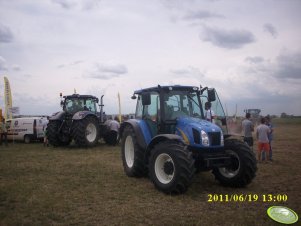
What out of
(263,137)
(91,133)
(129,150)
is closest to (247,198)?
(129,150)

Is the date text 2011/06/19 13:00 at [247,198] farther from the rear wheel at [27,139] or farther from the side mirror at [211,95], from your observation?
the rear wheel at [27,139]

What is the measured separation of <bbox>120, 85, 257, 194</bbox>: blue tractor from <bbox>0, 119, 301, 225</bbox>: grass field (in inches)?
13.9

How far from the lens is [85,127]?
1484 centimetres

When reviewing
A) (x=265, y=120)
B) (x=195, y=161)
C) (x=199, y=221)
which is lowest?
(x=199, y=221)

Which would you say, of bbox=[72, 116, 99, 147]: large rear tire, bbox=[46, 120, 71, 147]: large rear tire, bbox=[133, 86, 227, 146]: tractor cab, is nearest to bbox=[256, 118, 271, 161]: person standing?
bbox=[133, 86, 227, 146]: tractor cab

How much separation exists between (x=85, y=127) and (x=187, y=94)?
25.9 ft

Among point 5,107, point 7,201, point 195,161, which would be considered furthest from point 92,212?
point 5,107

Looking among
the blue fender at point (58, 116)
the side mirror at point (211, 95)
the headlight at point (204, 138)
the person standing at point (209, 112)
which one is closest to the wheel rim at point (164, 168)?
the headlight at point (204, 138)

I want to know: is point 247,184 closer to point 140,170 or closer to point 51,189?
point 140,170

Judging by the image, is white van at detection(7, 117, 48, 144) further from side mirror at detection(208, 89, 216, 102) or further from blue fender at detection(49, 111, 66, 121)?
side mirror at detection(208, 89, 216, 102)

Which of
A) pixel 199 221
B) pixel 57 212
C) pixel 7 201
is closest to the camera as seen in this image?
pixel 199 221

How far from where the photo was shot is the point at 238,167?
7.28 meters

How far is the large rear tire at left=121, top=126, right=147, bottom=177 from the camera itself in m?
8.14

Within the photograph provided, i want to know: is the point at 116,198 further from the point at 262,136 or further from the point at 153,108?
the point at 262,136
